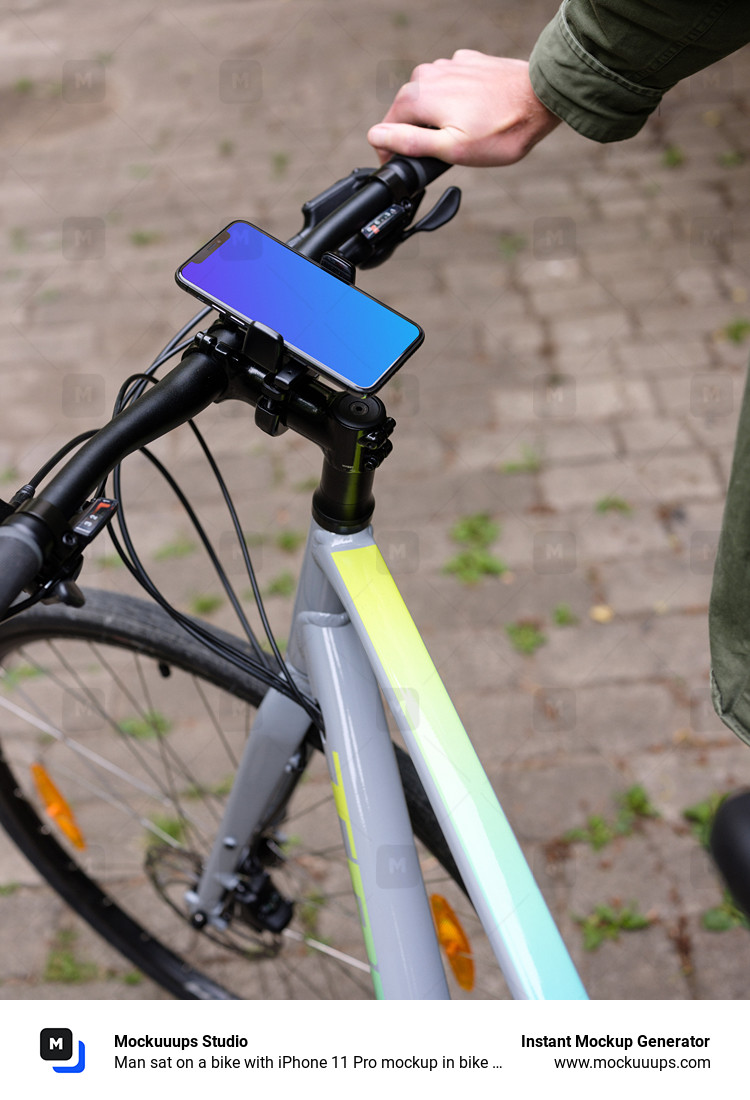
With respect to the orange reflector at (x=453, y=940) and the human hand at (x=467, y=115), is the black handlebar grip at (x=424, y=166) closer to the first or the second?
the human hand at (x=467, y=115)

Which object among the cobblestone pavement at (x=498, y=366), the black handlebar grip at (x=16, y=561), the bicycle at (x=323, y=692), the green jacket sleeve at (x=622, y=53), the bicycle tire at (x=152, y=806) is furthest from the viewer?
the cobblestone pavement at (x=498, y=366)

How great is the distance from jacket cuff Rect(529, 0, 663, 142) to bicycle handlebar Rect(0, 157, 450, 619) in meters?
0.37

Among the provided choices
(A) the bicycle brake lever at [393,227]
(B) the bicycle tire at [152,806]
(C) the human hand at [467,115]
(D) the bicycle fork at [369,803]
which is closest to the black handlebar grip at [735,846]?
(D) the bicycle fork at [369,803]

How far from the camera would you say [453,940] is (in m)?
1.56

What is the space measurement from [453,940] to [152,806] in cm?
128

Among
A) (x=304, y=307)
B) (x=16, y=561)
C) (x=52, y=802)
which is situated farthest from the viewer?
(x=52, y=802)

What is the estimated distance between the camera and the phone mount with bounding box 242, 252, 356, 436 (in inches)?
44.4

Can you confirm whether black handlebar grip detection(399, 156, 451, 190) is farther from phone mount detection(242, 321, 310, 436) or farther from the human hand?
phone mount detection(242, 321, 310, 436)

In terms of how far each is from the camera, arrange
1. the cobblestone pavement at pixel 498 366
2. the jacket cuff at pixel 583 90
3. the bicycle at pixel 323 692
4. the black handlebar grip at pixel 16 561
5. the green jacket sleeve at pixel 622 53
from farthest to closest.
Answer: the cobblestone pavement at pixel 498 366
the jacket cuff at pixel 583 90
the green jacket sleeve at pixel 622 53
the bicycle at pixel 323 692
the black handlebar grip at pixel 16 561

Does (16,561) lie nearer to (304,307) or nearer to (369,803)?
(304,307)

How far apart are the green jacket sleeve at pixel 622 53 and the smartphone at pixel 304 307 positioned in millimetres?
489

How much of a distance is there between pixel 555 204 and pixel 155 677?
2.84 meters

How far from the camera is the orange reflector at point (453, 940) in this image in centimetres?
156

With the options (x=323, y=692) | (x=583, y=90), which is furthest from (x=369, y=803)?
(x=583, y=90)
